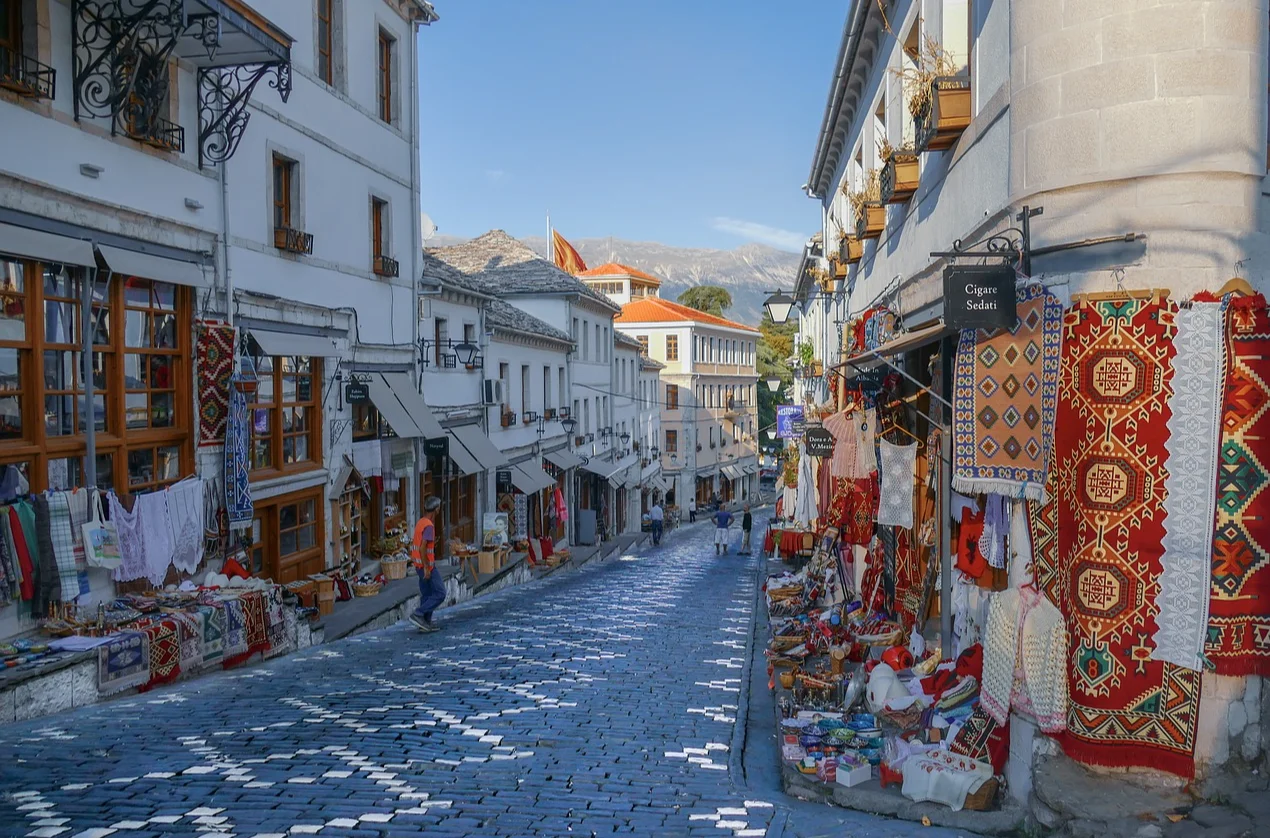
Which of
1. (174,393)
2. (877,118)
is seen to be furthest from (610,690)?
(877,118)

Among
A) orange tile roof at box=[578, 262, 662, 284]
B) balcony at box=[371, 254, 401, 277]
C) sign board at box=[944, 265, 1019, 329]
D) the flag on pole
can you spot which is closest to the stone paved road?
sign board at box=[944, 265, 1019, 329]

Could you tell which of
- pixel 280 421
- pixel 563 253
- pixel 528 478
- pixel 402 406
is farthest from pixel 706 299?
pixel 280 421

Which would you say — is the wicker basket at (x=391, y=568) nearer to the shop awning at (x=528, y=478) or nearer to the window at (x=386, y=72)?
the shop awning at (x=528, y=478)

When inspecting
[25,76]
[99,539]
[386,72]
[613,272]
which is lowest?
[99,539]

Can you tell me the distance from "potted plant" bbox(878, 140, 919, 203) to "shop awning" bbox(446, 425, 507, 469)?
11.4 meters

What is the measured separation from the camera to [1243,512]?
19.5 feet

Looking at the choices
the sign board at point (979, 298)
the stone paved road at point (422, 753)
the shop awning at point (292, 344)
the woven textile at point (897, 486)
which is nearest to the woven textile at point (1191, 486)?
the sign board at point (979, 298)

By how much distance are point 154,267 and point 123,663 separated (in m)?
4.43

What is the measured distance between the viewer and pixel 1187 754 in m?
5.97

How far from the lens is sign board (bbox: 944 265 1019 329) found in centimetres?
636

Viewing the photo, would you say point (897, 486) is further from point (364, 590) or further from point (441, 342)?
point (441, 342)

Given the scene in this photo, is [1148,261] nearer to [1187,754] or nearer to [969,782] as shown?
[1187,754]

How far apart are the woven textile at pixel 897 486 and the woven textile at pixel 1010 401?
3381 mm

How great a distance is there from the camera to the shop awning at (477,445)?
20.6m
